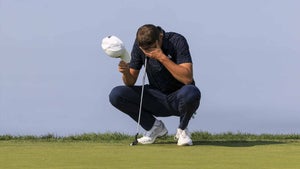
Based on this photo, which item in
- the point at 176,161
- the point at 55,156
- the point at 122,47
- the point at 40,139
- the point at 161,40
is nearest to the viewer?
the point at 176,161

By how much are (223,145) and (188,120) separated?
0.45 meters

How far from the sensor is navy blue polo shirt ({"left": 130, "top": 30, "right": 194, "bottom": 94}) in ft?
19.7

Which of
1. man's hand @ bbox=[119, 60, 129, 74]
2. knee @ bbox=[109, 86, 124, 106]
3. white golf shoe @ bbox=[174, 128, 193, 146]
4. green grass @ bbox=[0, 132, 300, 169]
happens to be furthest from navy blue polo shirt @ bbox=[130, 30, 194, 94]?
green grass @ bbox=[0, 132, 300, 169]

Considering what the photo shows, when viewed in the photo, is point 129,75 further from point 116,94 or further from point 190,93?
point 190,93

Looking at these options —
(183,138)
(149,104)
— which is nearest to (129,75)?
(149,104)

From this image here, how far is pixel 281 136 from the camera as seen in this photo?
778cm

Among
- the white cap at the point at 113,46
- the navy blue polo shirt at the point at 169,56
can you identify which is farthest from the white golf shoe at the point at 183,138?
the white cap at the point at 113,46

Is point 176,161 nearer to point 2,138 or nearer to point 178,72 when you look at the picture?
point 178,72

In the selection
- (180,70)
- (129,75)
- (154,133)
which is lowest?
(154,133)

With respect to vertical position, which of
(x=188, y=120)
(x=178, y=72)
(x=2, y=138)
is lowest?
(x=2, y=138)

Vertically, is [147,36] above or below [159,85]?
above

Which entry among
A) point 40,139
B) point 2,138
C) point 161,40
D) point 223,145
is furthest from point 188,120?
point 2,138

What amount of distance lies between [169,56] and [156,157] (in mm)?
1578

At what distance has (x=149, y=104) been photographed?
6504mm
